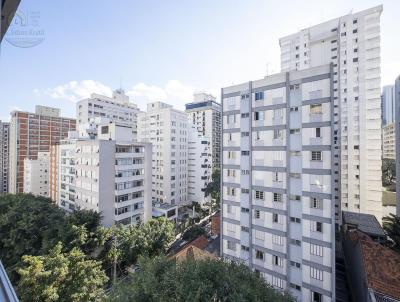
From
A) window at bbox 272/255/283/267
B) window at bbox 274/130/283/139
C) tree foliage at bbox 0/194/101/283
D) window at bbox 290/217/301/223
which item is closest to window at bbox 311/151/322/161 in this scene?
window at bbox 274/130/283/139

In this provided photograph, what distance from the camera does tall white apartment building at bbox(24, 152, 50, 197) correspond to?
37469 millimetres

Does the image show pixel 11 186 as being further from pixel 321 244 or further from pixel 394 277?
pixel 394 277

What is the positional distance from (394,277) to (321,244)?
3.06m

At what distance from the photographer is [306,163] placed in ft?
39.2

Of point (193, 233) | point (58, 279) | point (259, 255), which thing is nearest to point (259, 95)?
point (259, 255)

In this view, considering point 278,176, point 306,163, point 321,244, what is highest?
point 306,163

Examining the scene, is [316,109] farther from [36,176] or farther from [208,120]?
[36,176]

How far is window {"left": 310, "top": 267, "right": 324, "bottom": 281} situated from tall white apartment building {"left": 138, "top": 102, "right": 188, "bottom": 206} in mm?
24648

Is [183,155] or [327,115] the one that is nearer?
[327,115]

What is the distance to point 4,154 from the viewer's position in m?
43.8

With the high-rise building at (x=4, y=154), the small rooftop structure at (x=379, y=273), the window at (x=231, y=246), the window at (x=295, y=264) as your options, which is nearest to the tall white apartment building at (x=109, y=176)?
the window at (x=231, y=246)

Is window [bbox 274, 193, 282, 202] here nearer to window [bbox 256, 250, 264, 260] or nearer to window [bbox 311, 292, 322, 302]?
window [bbox 256, 250, 264, 260]

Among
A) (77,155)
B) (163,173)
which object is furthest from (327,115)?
(163,173)

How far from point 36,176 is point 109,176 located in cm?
2615
